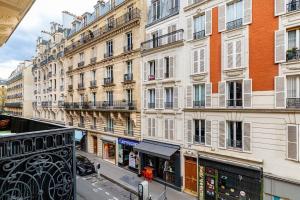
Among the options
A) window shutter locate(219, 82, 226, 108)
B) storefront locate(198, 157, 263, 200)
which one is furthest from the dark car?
window shutter locate(219, 82, 226, 108)

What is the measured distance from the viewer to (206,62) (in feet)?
57.2

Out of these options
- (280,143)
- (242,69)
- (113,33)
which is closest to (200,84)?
(242,69)

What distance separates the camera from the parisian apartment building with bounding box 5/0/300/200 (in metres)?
13.5

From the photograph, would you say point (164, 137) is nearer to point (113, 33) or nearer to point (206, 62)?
point (206, 62)

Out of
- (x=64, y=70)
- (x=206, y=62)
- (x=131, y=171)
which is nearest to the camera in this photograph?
(x=206, y=62)

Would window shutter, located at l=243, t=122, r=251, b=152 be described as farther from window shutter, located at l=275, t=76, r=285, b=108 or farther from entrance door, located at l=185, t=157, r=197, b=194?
entrance door, located at l=185, t=157, r=197, b=194

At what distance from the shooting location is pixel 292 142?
13.0 m

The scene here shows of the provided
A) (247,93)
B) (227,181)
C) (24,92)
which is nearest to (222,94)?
(247,93)

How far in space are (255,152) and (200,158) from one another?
4279mm

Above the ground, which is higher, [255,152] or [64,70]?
[64,70]

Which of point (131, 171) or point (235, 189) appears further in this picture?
point (131, 171)

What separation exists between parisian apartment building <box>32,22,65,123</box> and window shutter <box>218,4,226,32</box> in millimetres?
29860

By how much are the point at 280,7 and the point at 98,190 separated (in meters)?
18.2

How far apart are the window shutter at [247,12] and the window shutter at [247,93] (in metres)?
3.74
